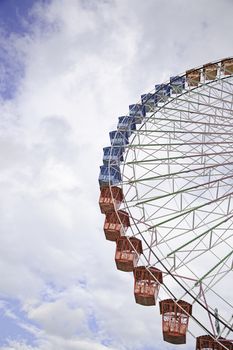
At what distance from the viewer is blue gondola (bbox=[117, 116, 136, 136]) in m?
25.2

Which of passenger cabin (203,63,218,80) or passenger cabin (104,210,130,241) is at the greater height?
passenger cabin (203,63,218,80)

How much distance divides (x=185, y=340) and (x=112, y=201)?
696 cm

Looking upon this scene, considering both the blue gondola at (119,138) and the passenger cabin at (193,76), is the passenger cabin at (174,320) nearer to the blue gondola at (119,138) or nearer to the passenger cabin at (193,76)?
the blue gondola at (119,138)

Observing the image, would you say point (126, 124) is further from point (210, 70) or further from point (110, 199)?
point (210, 70)

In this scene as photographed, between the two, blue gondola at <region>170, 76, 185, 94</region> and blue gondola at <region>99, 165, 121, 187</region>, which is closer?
blue gondola at <region>99, 165, 121, 187</region>

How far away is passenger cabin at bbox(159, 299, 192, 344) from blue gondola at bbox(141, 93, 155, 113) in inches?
474

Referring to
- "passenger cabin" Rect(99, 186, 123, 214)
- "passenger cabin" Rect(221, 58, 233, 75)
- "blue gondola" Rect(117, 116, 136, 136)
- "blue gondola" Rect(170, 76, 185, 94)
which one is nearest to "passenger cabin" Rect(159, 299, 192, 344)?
"passenger cabin" Rect(99, 186, 123, 214)

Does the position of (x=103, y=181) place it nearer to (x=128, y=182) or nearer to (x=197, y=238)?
(x=128, y=182)

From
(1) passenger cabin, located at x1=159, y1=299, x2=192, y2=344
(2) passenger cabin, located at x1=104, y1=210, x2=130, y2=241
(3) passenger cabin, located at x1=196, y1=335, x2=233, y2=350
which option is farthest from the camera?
(2) passenger cabin, located at x1=104, y1=210, x2=130, y2=241

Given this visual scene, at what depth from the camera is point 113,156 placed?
23.4m

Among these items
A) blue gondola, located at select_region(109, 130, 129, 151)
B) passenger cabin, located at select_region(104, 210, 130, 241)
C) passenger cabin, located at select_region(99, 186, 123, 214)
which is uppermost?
blue gondola, located at select_region(109, 130, 129, 151)

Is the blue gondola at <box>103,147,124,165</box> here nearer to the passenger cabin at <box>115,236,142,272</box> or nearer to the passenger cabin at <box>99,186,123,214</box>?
the passenger cabin at <box>99,186,123,214</box>

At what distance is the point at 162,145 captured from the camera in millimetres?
20703

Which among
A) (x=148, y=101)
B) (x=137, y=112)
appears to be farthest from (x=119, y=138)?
(x=148, y=101)
